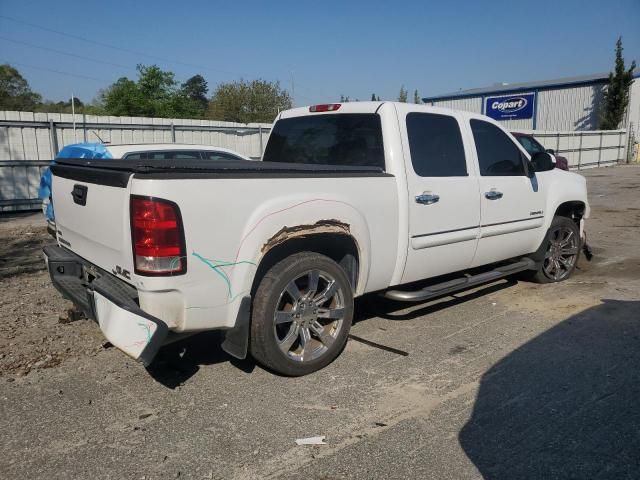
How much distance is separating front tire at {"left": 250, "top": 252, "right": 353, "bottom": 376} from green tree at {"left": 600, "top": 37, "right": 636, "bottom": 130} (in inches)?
1438

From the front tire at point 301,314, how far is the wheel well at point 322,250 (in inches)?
3.6

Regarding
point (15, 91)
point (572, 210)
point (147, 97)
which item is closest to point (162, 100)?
point (147, 97)

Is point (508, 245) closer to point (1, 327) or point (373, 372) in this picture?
point (373, 372)

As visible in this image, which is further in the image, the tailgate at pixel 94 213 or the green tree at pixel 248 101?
the green tree at pixel 248 101

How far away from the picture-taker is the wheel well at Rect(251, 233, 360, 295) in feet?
11.9

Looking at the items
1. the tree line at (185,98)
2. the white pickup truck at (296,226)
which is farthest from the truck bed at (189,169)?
the tree line at (185,98)

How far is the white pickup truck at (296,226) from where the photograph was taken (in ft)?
9.94

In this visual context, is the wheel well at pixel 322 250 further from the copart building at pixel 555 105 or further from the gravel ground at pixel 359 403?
the copart building at pixel 555 105

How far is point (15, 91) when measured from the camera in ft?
172

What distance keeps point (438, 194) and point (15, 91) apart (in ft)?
193

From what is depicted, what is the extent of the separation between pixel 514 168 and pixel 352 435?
3.46 metres

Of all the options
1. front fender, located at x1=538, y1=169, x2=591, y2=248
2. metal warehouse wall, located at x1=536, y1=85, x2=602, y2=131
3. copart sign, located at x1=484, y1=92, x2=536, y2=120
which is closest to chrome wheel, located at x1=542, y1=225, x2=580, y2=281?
front fender, located at x1=538, y1=169, x2=591, y2=248

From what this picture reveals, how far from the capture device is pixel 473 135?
501 cm

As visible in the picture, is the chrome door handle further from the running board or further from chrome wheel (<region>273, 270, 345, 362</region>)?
chrome wheel (<region>273, 270, 345, 362</region>)
